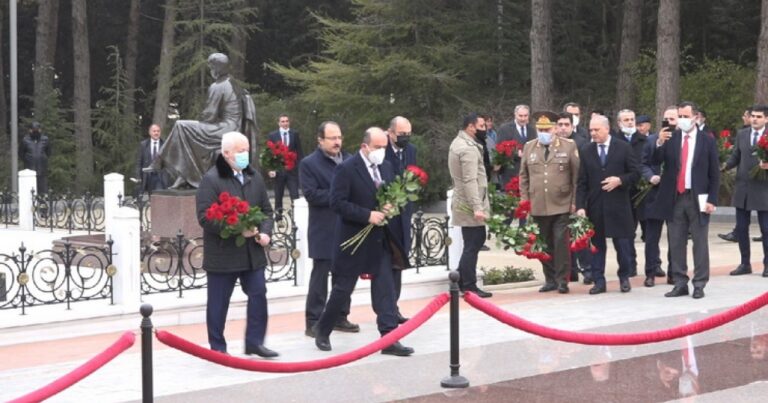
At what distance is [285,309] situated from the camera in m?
13.4

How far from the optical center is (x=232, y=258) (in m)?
10.3

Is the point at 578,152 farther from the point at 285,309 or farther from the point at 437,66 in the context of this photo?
the point at 437,66

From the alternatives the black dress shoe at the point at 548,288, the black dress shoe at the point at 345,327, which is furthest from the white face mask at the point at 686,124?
the black dress shoe at the point at 345,327

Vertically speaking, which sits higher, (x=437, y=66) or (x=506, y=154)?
(x=437, y=66)

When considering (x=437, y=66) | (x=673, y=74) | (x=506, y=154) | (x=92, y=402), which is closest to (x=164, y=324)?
(x=92, y=402)

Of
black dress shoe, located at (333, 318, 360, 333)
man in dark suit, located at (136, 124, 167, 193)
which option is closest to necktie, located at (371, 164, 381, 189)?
black dress shoe, located at (333, 318, 360, 333)

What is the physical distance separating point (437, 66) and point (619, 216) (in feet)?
67.9

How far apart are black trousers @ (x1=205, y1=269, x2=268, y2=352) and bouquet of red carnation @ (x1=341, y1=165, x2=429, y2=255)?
754 mm

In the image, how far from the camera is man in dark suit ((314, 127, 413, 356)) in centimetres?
1057

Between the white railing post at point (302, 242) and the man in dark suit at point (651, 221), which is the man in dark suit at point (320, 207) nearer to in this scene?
the white railing post at point (302, 242)

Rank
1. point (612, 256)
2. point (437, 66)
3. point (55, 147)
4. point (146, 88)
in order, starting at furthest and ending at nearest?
point (146, 88) → point (55, 147) → point (437, 66) → point (612, 256)

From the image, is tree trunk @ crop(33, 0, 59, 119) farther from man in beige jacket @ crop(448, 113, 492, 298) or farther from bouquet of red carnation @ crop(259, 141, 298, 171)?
man in beige jacket @ crop(448, 113, 492, 298)

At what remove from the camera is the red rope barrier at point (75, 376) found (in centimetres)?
721

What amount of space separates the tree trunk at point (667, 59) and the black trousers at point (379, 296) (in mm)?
18285
